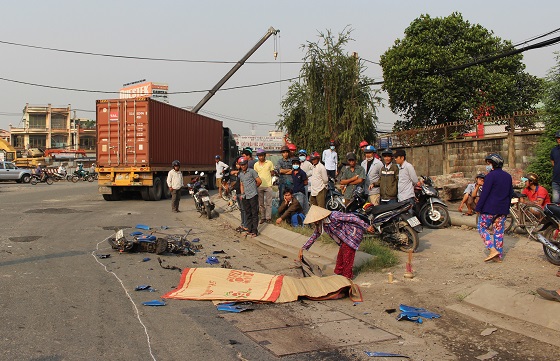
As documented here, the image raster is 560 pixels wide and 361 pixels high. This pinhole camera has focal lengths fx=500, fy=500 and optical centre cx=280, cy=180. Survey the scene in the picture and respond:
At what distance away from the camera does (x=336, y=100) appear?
21.5 meters

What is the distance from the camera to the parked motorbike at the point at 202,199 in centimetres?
1426

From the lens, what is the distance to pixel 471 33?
27.5m

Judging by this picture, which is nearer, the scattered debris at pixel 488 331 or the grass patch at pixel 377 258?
the scattered debris at pixel 488 331

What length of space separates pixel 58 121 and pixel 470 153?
7081 cm

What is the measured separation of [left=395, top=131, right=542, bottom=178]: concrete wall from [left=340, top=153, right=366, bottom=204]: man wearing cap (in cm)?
786

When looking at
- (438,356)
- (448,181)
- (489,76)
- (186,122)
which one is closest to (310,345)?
(438,356)

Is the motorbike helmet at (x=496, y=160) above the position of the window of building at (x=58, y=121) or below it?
below

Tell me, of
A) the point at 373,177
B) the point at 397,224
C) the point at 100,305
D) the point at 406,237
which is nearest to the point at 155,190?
the point at 373,177

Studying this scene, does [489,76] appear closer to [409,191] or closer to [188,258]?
[409,191]

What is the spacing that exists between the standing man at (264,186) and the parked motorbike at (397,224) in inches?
138

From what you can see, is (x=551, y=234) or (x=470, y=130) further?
(x=470, y=130)

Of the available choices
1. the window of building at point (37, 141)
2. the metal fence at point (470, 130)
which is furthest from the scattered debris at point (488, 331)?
the window of building at point (37, 141)

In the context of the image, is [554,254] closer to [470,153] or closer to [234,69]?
[470,153]

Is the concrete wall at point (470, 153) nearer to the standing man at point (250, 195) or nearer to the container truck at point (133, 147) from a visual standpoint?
the standing man at point (250, 195)
